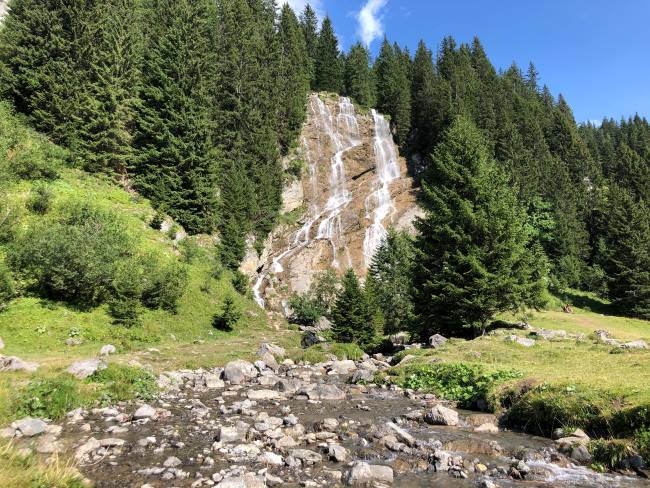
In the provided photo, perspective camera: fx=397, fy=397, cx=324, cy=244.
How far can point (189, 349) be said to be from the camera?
2209cm

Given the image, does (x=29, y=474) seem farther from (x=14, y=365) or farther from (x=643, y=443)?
(x=643, y=443)

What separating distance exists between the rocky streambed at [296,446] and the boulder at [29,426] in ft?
0.08

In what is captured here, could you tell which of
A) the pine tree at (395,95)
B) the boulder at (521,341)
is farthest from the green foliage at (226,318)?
the pine tree at (395,95)

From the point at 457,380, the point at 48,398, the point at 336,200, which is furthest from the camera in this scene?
the point at 336,200

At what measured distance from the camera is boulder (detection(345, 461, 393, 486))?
775 cm

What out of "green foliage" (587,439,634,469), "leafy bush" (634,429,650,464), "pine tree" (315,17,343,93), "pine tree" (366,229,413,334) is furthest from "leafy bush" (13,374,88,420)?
"pine tree" (315,17,343,93)

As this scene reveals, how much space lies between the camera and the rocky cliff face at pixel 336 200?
54031mm

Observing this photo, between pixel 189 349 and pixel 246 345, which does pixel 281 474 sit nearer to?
pixel 189 349

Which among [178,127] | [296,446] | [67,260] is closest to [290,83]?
[178,127]

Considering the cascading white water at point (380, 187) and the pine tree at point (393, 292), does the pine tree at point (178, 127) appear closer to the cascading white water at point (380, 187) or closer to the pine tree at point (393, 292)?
the pine tree at point (393, 292)

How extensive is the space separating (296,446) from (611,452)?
683 centimetres

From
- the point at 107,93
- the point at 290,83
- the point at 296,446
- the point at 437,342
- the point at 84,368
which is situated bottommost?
the point at 296,446

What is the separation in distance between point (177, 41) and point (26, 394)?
136ft

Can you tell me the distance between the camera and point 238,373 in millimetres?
17578
